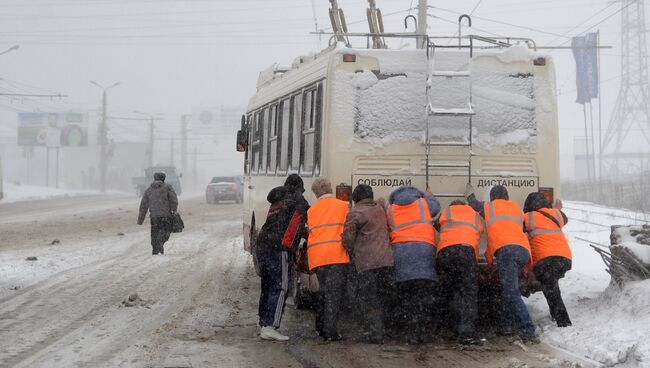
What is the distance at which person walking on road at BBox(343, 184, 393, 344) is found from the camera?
7824 millimetres

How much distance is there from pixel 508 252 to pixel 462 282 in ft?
1.71

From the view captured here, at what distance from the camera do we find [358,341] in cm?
801

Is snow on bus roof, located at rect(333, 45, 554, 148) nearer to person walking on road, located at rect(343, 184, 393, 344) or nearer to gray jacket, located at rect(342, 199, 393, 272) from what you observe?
person walking on road, located at rect(343, 184, 393, 344)

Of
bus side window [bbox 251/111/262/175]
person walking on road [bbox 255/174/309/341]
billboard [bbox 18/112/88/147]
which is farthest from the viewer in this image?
billboard [bbox 18/112/88/147]

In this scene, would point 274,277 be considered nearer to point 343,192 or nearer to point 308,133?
point 343,192

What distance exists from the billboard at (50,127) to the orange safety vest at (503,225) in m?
79.5

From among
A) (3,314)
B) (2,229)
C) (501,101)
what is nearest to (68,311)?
(3,314)

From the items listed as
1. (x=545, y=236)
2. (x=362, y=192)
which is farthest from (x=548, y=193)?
(x=362, y=192)

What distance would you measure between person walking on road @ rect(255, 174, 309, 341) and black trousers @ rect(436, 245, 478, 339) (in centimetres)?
148

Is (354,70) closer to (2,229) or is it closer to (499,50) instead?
(499,50)

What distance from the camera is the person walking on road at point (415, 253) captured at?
7.84m

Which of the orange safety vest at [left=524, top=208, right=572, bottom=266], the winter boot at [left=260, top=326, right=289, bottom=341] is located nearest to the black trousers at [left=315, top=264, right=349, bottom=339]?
the winter boot at [left=260, top=326, right=289, bottom=341]

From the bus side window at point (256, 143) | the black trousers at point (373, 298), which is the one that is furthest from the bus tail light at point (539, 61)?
the bus side window at point (256, 143)

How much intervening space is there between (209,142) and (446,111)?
12167 cm
